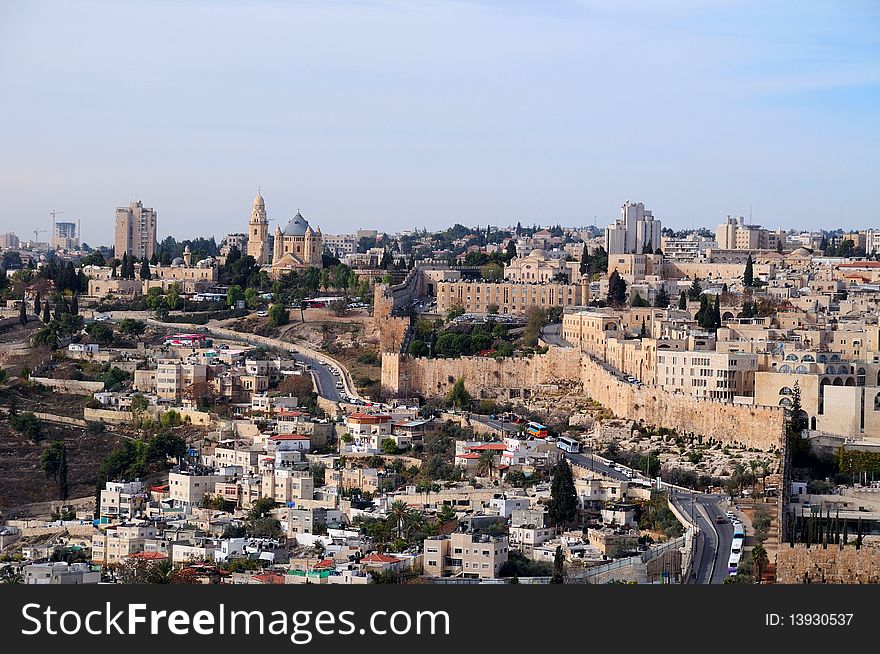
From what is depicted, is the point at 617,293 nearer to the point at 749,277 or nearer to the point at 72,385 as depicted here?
the point at 749,277

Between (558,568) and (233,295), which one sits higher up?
(233,295)

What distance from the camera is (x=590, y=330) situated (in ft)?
104

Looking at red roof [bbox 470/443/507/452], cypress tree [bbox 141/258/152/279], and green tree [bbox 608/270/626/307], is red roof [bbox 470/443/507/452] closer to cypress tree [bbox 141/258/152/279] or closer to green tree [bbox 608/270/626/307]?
green tree [bbox 608/270/626/307]

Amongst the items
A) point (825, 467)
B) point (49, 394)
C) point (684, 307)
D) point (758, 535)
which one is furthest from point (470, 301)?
point (758, 535)

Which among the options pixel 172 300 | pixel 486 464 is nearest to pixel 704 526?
pixel 486 464

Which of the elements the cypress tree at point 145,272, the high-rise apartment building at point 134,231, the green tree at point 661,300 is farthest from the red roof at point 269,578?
the high-rise apartment building at point 134,231

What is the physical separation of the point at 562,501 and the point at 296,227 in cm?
2946

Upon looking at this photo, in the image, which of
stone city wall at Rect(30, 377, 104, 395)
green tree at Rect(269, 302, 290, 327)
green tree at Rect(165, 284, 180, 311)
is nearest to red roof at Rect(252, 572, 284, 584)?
stone city wall at Rect(30, 377, 104, 395)

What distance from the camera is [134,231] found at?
6500cm

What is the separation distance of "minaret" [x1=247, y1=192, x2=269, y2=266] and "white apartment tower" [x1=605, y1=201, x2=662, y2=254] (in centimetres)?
866

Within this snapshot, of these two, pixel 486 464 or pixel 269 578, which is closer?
pixel 269 578

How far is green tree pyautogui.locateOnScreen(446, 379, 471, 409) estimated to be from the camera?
100 feet

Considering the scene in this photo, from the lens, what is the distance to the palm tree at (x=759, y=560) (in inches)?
728

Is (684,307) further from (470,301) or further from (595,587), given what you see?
(595,587)
